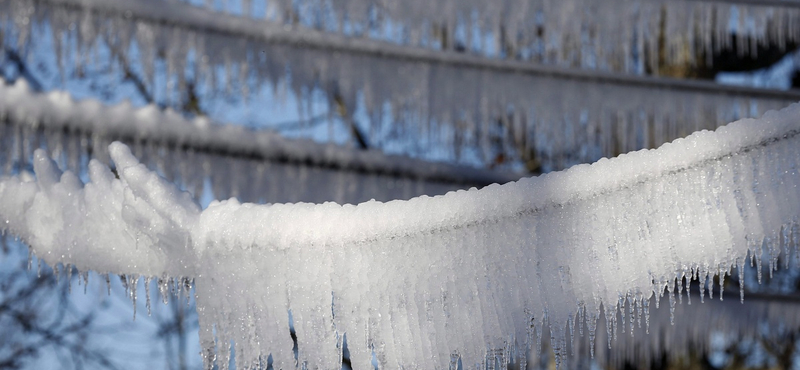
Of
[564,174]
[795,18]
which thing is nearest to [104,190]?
[564,174]

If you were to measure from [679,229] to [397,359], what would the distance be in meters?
0.34

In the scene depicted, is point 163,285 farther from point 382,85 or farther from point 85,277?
point 382,85

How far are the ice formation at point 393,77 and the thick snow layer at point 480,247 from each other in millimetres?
1427

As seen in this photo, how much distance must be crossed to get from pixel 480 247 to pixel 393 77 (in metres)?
1.68

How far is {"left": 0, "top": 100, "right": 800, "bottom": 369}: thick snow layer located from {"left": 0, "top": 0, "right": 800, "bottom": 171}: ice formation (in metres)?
1.43

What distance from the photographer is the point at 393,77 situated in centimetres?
233

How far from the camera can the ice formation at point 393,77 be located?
2014 mm

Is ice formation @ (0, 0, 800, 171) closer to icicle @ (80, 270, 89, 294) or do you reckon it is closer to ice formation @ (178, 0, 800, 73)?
ice formation @ (178, 0, 800, 73)

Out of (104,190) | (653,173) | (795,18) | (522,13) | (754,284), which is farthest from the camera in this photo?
(754,284)

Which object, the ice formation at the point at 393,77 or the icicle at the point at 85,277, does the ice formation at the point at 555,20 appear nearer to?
the ice formation at the point at 393,77

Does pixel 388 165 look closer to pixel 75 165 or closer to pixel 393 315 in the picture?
pixel 75 165

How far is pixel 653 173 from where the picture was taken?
2.27 feet

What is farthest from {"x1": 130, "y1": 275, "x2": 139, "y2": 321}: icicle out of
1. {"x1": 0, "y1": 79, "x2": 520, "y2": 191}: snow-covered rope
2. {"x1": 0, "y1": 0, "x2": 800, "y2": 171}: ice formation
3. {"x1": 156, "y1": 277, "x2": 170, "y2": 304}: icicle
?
{"x1": 0, "y1": 0, "x2": 800, "y2": 171}: ice formation

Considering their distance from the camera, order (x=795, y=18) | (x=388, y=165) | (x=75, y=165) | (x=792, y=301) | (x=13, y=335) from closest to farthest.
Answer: (x=75, y=165) < (x=388, y=165) < (x=795, y=18) < (x=792, y=301) < (x=13, y=335)
